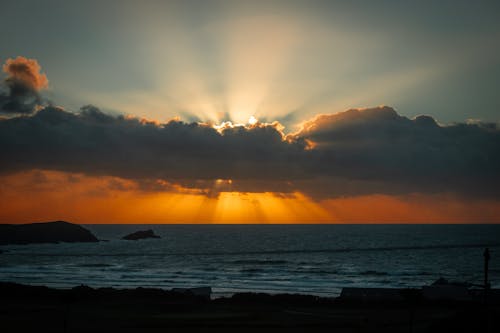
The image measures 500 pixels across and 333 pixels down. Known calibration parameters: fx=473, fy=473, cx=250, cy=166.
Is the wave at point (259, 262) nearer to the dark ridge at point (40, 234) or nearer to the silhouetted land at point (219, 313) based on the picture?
the silhouetted land at point (219, 313)

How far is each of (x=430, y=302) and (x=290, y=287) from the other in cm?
2343

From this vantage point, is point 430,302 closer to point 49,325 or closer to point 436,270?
point 49,325

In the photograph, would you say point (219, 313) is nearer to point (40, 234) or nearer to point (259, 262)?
point (259, 262)

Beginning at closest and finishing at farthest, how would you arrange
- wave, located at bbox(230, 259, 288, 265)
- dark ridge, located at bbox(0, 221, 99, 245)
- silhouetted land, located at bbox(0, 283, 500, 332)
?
silhouetted land, located at bbox(0, 283, 500, 332) < wave, located at bbox(230, 259, 288, 265) < dark ridge, located at bbox(0, 221, 99, 245)

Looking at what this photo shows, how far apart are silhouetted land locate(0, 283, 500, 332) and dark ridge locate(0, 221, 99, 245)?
144 metres

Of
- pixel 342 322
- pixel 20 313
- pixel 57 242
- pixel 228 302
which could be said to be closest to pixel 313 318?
pixel 342 322

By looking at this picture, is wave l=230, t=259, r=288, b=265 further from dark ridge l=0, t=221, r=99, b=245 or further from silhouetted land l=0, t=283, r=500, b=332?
dark ridge l=0, t=221, r=99, b=245

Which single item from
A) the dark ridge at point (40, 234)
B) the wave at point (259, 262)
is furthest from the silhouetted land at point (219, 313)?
the dark ridge at point (40, 234)

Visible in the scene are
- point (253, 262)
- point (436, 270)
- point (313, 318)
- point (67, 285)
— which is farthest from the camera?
point (253, 262)

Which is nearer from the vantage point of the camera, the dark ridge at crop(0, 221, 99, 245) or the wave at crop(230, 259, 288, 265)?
the wave at crop(230, 259, 288, 265)

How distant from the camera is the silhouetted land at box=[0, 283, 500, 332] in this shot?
1355 inches

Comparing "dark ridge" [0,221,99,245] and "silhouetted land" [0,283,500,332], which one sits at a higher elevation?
"dark ridge" [0,221,99,245]

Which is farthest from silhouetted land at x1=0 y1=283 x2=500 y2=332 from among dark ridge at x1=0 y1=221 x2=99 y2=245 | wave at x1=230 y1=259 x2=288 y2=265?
dark ridge at x1=0 y1=221 x2=99 y2=245

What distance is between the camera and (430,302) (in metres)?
47.6
